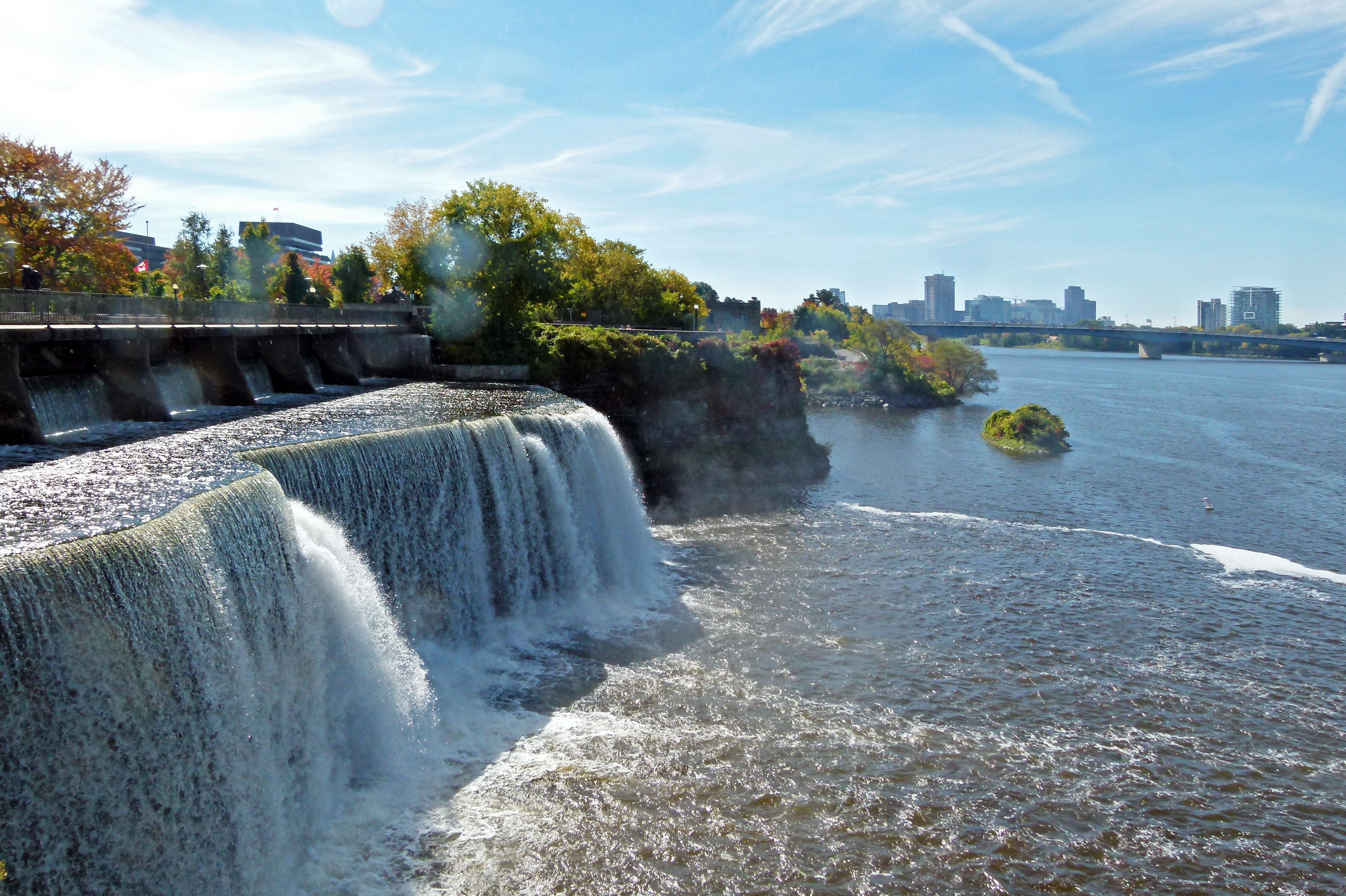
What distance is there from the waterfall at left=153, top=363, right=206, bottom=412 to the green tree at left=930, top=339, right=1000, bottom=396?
7431 centimetres

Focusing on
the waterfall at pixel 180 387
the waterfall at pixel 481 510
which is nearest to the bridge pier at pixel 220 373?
the waterfall at pixel 180 387

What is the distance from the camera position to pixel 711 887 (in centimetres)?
1196

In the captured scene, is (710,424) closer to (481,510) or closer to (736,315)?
(481,510)

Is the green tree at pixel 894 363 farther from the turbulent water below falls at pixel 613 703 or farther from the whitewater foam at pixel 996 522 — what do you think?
the turbulent water below falls at pixel 613 703

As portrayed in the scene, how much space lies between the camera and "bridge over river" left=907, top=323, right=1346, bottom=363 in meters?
138

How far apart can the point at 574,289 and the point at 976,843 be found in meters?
47.2

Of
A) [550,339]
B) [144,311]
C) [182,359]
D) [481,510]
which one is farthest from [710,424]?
[144,311]

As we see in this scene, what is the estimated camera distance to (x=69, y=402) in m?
21.4

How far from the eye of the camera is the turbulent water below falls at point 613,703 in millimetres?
10211

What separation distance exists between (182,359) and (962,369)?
7776 centimetres

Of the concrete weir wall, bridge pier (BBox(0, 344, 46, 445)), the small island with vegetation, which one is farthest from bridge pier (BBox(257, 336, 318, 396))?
the small island with vegetation

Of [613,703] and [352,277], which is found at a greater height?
[352,277]

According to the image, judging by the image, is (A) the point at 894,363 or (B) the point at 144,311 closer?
(B) the point at 144,311

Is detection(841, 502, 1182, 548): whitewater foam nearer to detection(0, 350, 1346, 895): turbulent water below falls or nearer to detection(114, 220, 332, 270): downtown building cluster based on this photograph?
detection(0, 350, 1346, 895): turbulent water below falls
